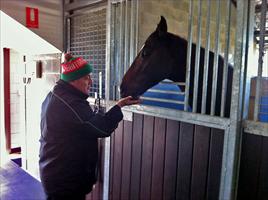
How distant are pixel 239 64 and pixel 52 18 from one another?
2.04m

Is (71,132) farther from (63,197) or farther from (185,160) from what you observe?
(185,160)

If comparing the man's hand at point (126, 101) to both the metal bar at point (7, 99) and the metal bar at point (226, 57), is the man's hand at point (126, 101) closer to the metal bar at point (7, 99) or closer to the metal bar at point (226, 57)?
the metal bar at point (226, 57)

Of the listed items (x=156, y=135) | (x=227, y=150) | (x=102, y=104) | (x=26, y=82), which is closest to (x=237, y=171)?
(x=227, y=150)

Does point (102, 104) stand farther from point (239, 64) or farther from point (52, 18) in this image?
point (239, 64)

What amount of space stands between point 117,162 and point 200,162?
82 cm

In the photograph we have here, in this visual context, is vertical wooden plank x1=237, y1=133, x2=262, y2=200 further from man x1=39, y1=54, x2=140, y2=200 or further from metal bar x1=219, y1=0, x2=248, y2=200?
man x1=39, y1=54, x2=140, y2=200

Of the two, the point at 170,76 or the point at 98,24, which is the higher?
the point at 98,24

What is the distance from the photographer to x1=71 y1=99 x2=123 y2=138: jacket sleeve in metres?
1.41

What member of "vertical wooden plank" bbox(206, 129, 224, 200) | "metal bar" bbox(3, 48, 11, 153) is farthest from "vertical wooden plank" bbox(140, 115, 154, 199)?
"metal bar" bbox(3, 48, 11, 153)

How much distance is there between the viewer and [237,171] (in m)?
1.34

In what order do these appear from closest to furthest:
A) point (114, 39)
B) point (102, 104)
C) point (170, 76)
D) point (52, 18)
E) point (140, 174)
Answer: point (170, 76), point (140, 174), point (114, 39), point (102, 104), point (52, 18)

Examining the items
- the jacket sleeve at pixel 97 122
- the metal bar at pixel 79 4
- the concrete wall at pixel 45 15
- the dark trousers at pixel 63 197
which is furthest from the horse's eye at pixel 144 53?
the concrete wall at pixel 45 15

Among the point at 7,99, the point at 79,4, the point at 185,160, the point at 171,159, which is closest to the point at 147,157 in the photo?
the point at 171,159

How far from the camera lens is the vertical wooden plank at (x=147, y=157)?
5.77 feet
